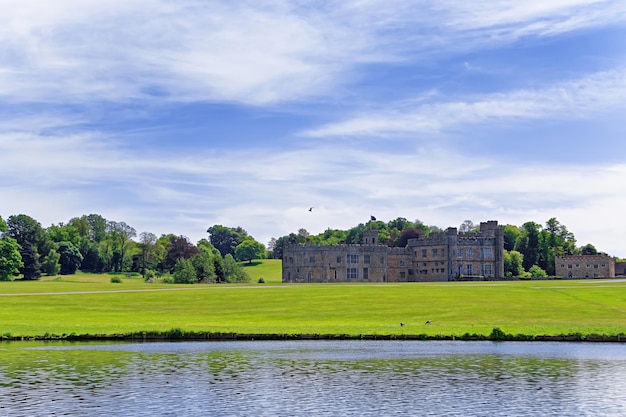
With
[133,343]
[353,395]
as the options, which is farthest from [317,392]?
[133,343]

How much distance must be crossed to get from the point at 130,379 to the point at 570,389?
18.1 m

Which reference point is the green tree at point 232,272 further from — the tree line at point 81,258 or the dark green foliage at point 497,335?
the dark green foliage at point 497,335

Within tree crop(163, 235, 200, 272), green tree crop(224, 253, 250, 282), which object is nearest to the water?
green tree crop(224, 253, 250, 282)

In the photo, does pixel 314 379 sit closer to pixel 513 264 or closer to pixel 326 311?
pixel 326 311

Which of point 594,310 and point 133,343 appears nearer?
point 133,343

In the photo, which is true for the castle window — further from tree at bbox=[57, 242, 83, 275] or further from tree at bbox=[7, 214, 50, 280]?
tree at bbox=[57, 242, 83, 275]

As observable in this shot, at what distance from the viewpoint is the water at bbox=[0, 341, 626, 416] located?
3003 centimetres

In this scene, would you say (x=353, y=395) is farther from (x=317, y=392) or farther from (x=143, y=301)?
(x=143, y=301)

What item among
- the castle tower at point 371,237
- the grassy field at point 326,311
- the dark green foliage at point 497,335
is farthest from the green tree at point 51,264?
the dark green foliage at point 497,335

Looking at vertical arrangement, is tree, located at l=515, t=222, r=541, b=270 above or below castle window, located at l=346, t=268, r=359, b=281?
above

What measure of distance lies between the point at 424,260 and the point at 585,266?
109 ft

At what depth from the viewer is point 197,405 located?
100 feet

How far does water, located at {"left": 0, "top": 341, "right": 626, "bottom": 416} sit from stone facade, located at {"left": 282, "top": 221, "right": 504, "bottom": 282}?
313ft

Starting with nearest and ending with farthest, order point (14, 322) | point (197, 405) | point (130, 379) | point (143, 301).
Result: point (197, 405), point (130, 379), point (14, 322), point (143, 301)
